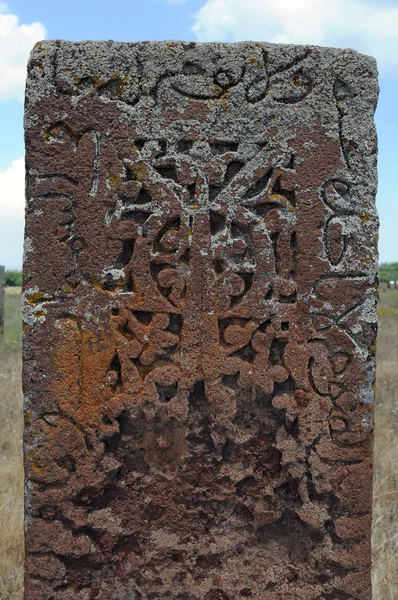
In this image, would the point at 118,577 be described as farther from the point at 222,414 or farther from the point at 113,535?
the point at 222,414

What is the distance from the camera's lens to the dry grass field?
12.1 feet

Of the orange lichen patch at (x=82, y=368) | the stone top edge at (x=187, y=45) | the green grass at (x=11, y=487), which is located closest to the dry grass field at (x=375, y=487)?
the green grass at (x=11, y=487)

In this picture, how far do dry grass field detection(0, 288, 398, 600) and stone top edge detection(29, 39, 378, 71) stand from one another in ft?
8.49

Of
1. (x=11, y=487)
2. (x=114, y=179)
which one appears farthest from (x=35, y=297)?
(x=11, y=487)

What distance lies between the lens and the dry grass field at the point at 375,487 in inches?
146

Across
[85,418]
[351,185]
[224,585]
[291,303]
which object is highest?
[351,185]

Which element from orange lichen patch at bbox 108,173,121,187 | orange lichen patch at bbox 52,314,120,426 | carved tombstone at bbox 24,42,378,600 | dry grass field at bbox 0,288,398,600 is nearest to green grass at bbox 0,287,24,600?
dry grass field at bbox 0,288,398,600

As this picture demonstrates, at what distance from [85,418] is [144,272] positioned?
558mm

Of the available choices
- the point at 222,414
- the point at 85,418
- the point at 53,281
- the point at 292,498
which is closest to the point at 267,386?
the point at 222,414

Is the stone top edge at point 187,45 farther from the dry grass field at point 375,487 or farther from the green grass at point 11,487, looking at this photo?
the green grass at point 11,487

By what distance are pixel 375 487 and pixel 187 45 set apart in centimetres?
350

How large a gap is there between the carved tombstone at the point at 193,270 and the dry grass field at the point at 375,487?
56.0 inches

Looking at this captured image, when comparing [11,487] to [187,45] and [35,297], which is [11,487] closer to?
[35,297]

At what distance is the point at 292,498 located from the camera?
8.21ft
